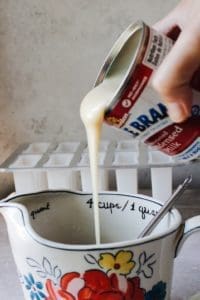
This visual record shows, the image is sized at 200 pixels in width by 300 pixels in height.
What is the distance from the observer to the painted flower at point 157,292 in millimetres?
389

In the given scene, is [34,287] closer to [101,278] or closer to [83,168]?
[101,278]

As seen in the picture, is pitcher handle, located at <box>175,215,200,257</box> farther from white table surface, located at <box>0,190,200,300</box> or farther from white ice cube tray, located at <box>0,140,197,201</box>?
white ice cube tray, located at <box>0,140,197,201</box>

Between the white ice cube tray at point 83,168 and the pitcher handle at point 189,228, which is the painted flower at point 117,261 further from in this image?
the white ice cube tray at point 83,168

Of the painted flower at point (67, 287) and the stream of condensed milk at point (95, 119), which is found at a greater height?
the stream of condensed milk at point (95, 119)

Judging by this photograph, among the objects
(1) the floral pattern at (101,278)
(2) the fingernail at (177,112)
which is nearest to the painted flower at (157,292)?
(1) the floral pattern at (101,278)

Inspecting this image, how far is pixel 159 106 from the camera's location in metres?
0.39

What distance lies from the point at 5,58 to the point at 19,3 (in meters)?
0.06

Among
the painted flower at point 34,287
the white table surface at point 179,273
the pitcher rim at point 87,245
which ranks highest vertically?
the pitcher rim at point 87,245

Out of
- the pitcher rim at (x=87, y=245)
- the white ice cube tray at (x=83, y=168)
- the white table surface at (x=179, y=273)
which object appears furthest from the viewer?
the white ice cube tray at (x=83, y=168)

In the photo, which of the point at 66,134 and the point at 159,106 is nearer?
the point at 159,106

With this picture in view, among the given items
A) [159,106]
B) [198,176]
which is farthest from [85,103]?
[198,176]

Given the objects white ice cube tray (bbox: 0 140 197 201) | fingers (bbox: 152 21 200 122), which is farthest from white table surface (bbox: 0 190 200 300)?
fingers (bbox: 152 21 200 122)

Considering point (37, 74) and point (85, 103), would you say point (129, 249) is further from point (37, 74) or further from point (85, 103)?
point (37, 74)

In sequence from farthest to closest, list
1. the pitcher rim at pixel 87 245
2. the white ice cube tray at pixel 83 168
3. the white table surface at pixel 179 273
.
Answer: the white ice cube tray at pixel 83 168, the white table surface at pixel 179 273, the pitcher rim at pixel 87 245
